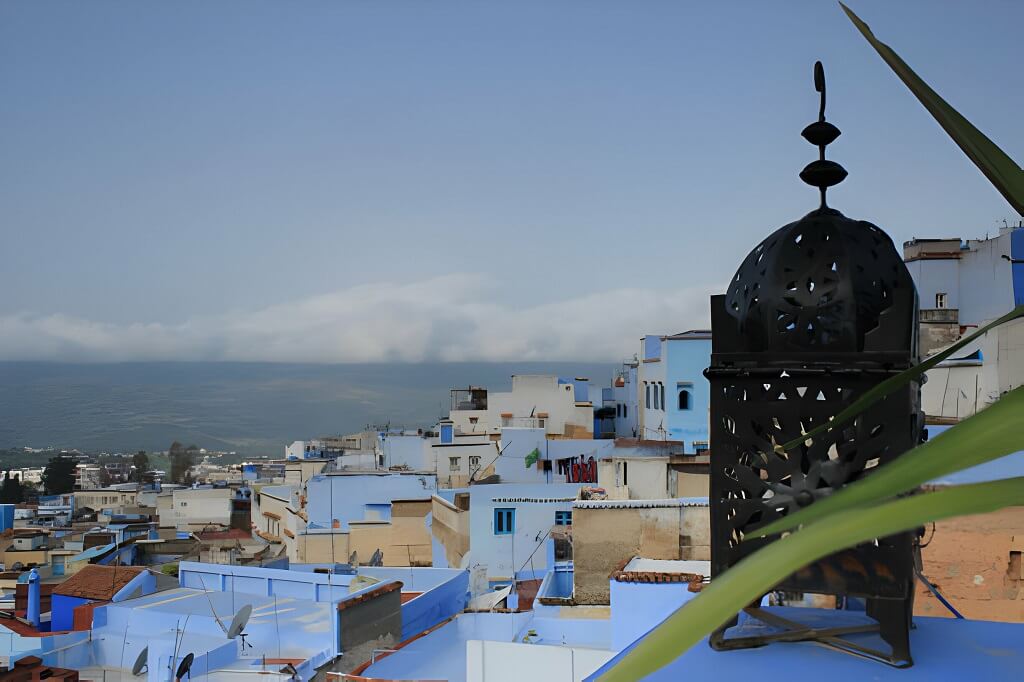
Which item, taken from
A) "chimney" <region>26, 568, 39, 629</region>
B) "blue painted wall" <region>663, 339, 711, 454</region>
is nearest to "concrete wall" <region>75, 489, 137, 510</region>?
"chimney" <region>26, 568, 39, 629</region>

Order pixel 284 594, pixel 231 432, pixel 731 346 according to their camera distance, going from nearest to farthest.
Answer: pixel 731 346
pixel 284 594
pixel 231 432

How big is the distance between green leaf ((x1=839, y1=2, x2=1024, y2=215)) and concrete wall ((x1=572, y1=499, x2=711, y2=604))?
550 inches

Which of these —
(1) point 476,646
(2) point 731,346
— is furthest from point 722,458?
(1) point 476,646

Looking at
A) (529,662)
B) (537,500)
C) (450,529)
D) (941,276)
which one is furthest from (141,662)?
(941,276)

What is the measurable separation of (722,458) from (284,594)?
56.7ft

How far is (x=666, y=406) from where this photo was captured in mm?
29031

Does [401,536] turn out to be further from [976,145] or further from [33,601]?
[976,145]

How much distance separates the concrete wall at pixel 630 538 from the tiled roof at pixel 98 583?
35.6 feet

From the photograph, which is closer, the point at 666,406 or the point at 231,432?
the point at 666,406

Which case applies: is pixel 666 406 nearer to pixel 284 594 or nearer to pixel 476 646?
pixel 284 594

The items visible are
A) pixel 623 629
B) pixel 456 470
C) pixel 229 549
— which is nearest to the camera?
pixel 623 629

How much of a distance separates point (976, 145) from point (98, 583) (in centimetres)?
2185

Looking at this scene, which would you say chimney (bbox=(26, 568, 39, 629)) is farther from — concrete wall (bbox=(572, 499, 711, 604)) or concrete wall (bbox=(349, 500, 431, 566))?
concrete wall (bbox=(572, 499, 711, 604))

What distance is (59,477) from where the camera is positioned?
2771 inches
